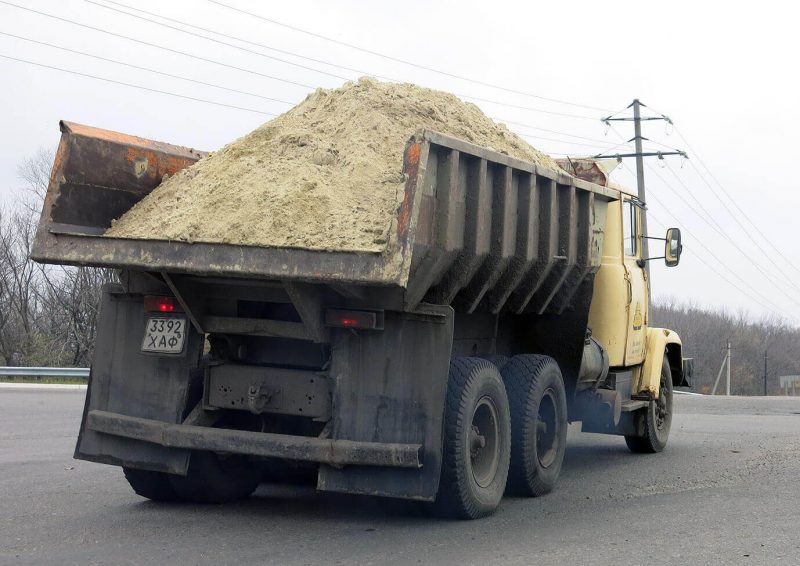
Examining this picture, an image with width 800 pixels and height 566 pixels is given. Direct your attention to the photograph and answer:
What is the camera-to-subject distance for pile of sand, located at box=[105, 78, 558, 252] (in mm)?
6090

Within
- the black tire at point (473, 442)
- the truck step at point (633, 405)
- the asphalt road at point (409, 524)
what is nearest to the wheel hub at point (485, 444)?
the black tire at point (473, 442)

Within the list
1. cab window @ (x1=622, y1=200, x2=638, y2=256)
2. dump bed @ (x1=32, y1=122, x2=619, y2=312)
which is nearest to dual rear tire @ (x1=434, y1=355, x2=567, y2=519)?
dump bed @ (x1=32, y1=122, x2=619, y2=312)

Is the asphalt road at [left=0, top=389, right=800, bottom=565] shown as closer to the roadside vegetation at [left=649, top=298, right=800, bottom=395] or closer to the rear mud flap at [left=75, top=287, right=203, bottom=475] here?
the rear mud flap at [left=75, top=287, right=203, bottom=475]

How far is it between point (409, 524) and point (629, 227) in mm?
4792

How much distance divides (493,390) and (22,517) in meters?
3.11

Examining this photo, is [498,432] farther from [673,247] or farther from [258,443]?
[673,247]

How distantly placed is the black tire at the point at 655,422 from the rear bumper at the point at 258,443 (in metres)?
5.49

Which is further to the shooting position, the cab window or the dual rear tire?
the cab window

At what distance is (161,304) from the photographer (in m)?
6.77

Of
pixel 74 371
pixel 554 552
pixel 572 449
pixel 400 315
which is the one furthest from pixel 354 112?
pixel 74 371

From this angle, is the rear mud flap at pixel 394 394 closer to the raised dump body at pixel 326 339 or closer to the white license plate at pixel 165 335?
the raised dump body at pixel 326 339

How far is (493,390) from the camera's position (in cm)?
692

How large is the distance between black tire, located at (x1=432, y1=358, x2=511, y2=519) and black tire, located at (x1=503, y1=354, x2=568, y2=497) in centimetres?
39

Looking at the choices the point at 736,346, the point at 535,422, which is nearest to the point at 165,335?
the point at 535,422
